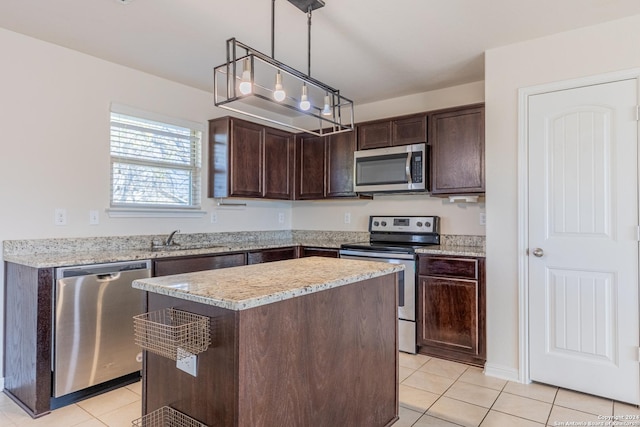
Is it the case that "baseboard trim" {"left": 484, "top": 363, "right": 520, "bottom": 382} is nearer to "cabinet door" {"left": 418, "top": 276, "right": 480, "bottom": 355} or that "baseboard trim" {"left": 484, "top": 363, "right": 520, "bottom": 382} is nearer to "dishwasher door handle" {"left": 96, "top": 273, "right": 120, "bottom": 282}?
"cabinet door" {"left": 418, "top": 276, "right": 480, "bottom": 355}

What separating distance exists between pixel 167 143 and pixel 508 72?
2.94m

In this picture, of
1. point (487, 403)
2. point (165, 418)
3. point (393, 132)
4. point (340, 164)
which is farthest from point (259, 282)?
point (340, 164)

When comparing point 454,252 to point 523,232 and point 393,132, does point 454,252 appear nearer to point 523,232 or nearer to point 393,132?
point 523,232

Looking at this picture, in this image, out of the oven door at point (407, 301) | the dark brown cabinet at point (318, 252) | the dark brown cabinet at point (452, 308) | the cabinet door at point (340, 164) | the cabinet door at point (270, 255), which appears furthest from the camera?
the cabinet door at point (340, 164)

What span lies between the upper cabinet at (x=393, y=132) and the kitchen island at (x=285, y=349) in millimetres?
1835

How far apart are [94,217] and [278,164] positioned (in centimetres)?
189

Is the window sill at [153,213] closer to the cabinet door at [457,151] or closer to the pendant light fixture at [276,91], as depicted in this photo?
the pendant light fixture at [276,91]

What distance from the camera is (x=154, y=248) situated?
11.0 ft

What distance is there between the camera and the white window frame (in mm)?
3238

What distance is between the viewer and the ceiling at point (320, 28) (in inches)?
92.9

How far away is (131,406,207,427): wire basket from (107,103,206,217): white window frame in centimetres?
205

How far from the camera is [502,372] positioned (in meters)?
2.89

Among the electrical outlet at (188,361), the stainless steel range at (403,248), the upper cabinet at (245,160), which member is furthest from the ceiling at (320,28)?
the electrical outlet at (188,361)

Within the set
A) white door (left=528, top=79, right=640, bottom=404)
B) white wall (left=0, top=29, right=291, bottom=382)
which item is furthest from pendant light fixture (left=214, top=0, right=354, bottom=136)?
white door (left=528, top=79, right=640, bottom=404)
